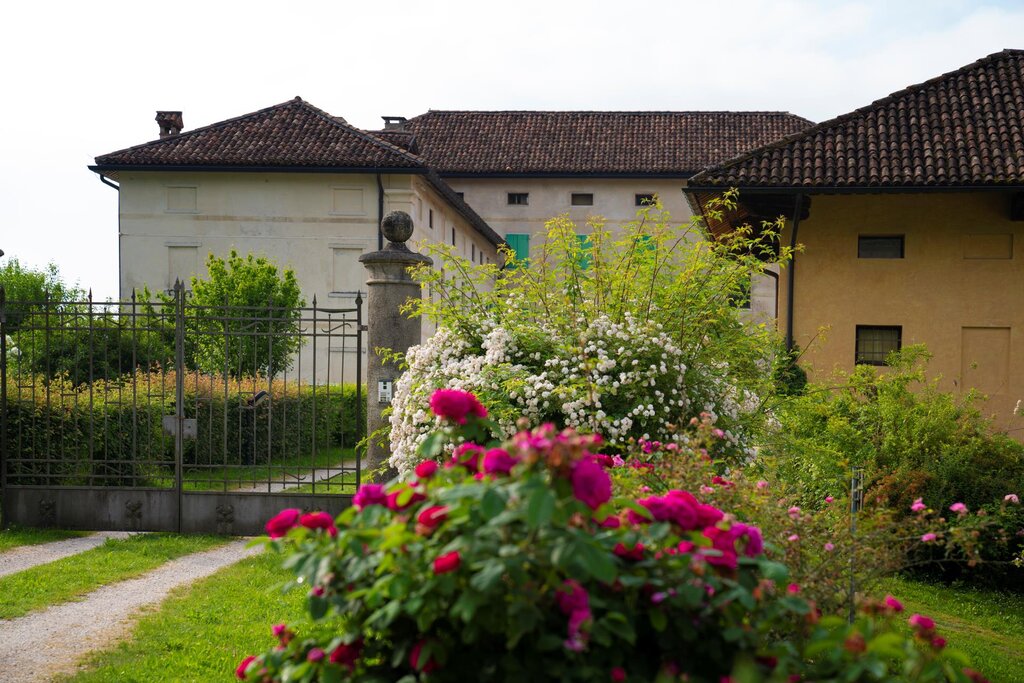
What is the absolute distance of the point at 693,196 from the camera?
1627cm

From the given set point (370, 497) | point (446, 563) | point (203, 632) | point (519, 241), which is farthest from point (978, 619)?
point (519, 241)

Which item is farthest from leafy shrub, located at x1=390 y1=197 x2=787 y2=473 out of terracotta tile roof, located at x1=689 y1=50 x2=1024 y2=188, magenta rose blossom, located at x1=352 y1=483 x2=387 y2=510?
terracotta tile roof, located at x1=689 y1=50 x2=1024 y2=188

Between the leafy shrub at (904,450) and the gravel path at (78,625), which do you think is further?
the leafy shrub at (904,450)

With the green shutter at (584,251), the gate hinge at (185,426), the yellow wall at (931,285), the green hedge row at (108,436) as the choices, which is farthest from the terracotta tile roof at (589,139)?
the green shutter at (584,251)

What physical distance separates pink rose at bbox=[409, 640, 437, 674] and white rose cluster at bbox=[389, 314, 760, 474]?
413cm

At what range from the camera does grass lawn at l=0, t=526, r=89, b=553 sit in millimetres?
9414

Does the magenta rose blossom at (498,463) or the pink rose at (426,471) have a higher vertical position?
the magenta rose blossom at (498,463)

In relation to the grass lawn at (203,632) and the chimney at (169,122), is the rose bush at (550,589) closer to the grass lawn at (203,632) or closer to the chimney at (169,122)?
the grass lawn at (203,632)

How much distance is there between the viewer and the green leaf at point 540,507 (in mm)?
2066

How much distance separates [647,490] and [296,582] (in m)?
1.79

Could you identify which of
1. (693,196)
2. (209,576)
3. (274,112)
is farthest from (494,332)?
(274,112)

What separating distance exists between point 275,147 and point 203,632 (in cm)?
2233

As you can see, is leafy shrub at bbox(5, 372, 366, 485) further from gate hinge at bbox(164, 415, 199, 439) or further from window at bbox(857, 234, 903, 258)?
window at bbox(857, 234, 903, 258)

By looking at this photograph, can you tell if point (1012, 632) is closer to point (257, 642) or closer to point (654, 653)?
point (257, 642)
